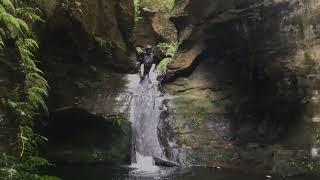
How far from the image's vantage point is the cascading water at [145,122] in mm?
13691

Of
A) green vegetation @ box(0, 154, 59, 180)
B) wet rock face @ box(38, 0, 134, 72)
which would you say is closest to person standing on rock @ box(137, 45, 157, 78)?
wet rock face @ box(38, 0, 134, 72)

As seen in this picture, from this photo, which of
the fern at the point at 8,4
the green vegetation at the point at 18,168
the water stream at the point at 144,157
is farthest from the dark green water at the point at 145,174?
the fern at the point at 8,4

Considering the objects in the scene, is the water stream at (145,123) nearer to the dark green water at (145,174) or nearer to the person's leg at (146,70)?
the dark green water at (145,174)

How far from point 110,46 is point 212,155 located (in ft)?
22.3

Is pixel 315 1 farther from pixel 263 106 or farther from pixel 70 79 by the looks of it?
pixel 70 79

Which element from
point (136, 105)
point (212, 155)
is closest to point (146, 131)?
point (136, 105)

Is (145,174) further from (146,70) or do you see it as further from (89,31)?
(146,70)

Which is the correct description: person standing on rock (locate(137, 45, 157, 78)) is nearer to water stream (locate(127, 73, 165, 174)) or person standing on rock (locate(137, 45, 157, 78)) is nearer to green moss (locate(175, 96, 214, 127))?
water stream (locate(127, 73, 165, 174))

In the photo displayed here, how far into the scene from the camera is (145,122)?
14781 mm

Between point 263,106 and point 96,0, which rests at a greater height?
point 96,0

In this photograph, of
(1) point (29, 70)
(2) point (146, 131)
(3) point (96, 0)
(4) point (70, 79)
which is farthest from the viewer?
(3) point (96, 0)

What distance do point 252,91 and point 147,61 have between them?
6.34 meters

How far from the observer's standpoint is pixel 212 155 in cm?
1345

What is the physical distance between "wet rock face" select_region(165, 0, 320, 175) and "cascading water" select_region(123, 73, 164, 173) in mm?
576
